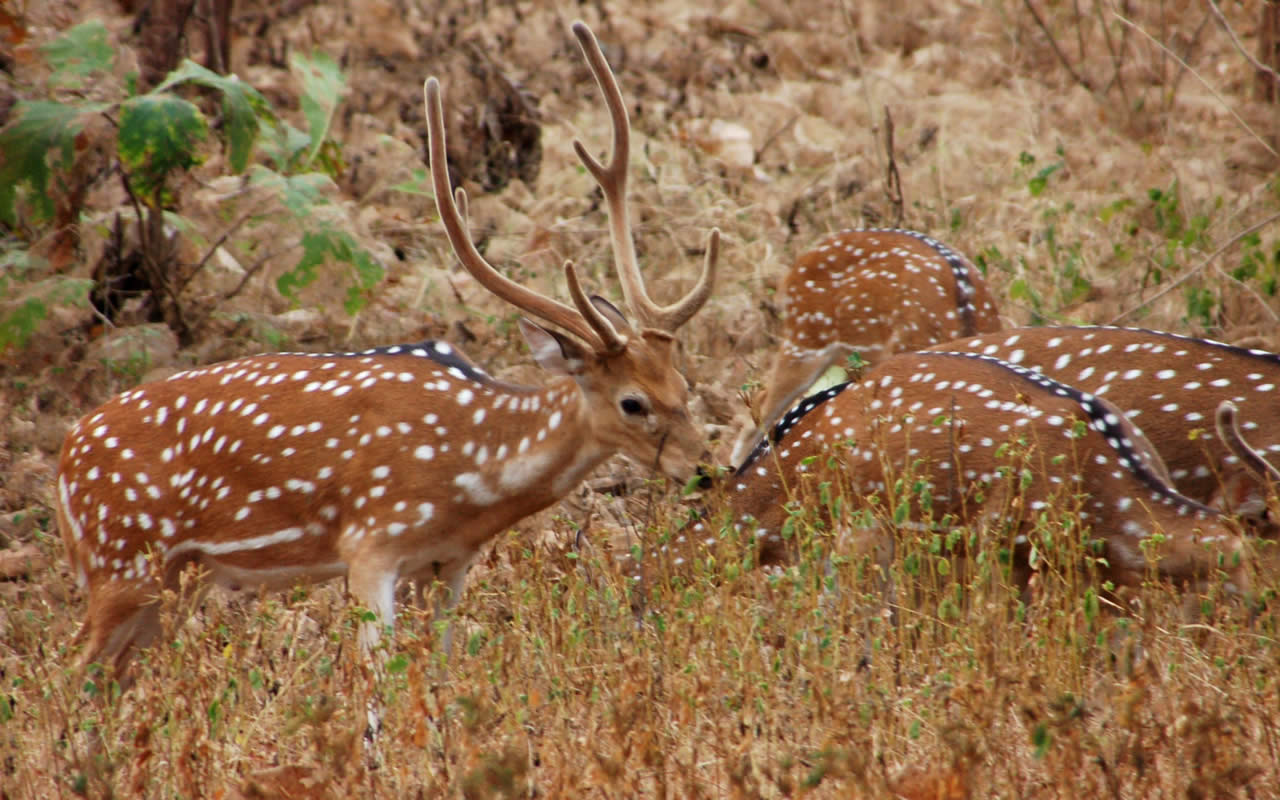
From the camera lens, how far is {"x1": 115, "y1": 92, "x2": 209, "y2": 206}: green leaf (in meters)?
7.23

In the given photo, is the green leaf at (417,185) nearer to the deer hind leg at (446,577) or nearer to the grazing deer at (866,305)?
the grazing deer at (866,305)

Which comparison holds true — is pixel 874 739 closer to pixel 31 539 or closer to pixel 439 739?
pixel 439 739

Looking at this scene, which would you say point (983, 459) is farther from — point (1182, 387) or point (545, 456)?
point (545, 456)

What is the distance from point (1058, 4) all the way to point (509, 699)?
1055 cm

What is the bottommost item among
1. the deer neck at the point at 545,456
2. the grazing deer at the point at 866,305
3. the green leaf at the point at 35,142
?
the grazing deer at the point at 866,305

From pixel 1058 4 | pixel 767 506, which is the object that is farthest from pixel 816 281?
pixel 1058 4

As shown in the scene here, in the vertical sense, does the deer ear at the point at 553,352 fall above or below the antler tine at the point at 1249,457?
above

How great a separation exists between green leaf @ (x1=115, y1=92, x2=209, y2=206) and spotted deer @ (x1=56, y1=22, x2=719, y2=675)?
2000 mm

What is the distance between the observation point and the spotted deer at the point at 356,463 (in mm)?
5441

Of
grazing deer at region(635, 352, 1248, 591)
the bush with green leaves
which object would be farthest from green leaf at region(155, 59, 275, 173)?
grazing deer at region(635, 352, 1248, 591)

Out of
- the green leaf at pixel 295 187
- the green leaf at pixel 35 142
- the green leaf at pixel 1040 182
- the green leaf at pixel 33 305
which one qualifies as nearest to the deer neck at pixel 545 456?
the green leaf at pixel 295 187

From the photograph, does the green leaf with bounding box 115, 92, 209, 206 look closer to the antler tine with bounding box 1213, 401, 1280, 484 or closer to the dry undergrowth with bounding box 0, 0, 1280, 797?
the dry undergrowth with bounding box 0, 0, 1280, 797

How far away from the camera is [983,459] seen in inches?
216

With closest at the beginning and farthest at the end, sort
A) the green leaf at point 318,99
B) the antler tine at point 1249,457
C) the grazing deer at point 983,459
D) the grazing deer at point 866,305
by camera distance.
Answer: the antler tine at point 1249,457 < the grazing deer at point 983,459 < the grazing deer at point 866,305 < the green leaf at point 318,99
